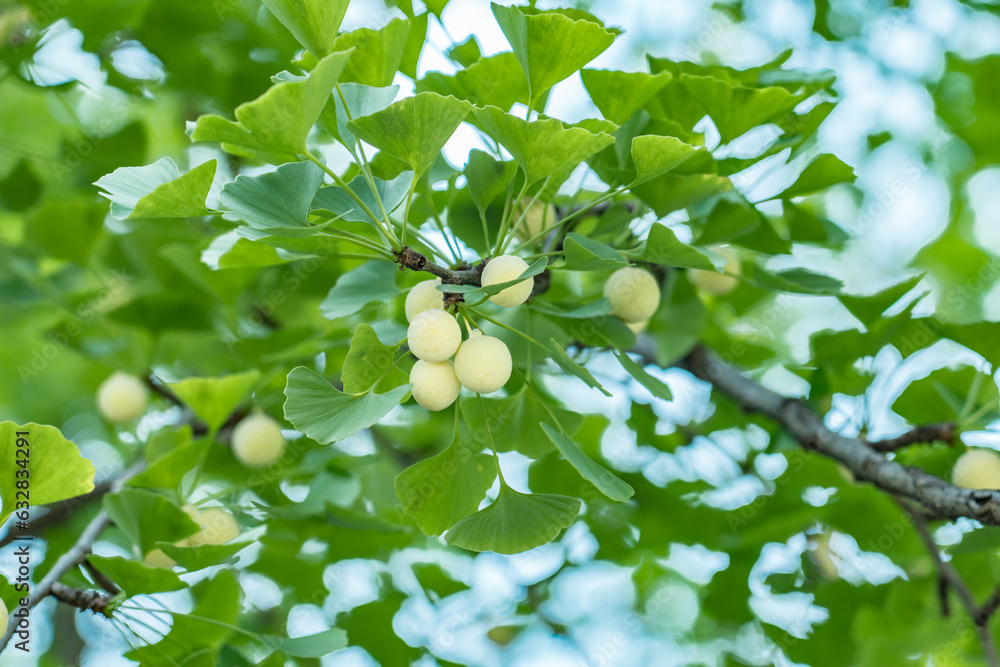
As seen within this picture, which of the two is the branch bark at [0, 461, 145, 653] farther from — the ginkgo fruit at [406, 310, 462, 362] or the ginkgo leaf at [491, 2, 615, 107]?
the ginkgo leaf at [491, 2, 615, 107]

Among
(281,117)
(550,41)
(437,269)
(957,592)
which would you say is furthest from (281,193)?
(957,592)

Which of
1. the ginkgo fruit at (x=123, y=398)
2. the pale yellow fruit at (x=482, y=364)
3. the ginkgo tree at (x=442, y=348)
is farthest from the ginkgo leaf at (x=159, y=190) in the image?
the ginkgo fruit at (x=123, y=398)

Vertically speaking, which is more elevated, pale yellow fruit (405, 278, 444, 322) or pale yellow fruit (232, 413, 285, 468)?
pale yellow fruit (405, 278, 444, 322)

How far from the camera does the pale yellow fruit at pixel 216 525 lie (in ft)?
4.10

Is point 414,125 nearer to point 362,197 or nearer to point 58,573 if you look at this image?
point 362,197

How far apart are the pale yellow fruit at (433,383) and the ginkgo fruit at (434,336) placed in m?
0.02

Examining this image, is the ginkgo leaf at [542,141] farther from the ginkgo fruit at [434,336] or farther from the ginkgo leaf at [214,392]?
the ginkgo leaf at [214,392]

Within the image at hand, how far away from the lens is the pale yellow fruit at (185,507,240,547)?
1.25 metres

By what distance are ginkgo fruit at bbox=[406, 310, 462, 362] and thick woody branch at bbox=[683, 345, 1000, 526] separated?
2.38 feet

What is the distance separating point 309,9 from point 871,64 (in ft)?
6.41

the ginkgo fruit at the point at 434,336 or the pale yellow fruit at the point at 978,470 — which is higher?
the ginkgo fruit at the point at 434,336

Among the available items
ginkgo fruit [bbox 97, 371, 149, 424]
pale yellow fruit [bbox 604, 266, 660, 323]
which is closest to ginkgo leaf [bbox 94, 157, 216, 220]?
pale yellow fruit [bbox 604, 266, 660, 323]

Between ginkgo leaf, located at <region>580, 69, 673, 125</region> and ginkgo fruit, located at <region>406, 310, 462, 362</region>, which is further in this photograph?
ginkgo leaf, located at <region>580, 69, 673, 125</region>

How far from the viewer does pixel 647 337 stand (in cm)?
165
